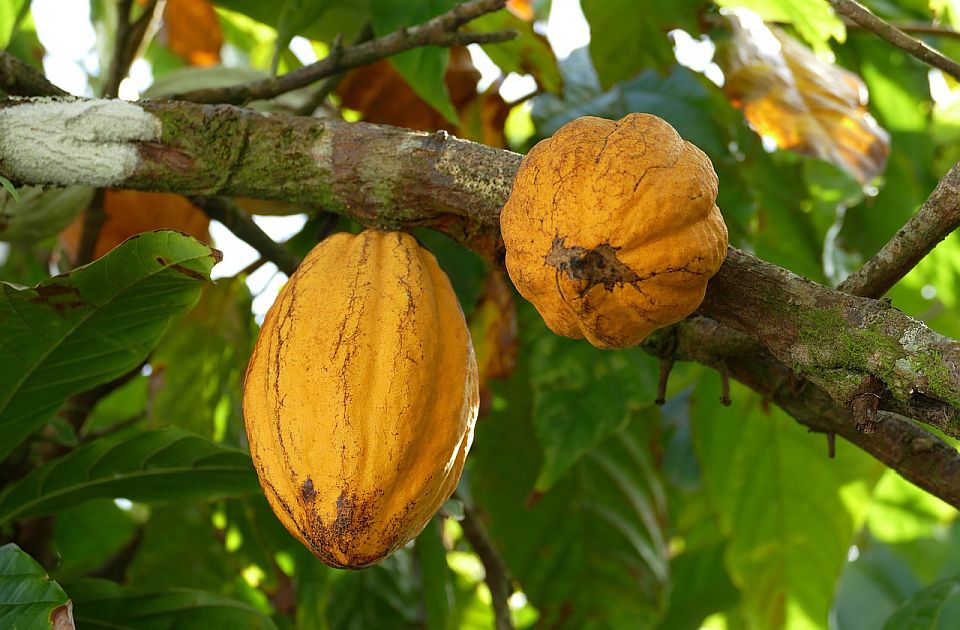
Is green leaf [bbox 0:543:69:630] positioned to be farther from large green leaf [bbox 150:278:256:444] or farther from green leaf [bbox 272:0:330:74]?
green leaf [bbox 272:0:330:74]

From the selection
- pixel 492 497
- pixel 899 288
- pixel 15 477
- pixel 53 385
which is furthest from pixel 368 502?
pixel 899 288

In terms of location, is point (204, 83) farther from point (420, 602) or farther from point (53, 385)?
point (420, 602)

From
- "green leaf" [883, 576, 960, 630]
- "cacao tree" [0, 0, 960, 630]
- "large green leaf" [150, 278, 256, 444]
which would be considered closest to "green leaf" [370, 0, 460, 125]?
"cacao tree" [0, 0, 960, 630]

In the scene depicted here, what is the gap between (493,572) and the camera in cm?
152

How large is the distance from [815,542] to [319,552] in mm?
1154

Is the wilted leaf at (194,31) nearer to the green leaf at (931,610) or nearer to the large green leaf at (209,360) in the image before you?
the large green leaf at (209,360)

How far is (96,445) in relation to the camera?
125 cm

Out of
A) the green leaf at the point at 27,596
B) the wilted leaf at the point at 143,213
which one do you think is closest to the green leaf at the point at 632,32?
the wilted leaf at the point at 143,213

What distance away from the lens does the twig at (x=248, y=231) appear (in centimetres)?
135

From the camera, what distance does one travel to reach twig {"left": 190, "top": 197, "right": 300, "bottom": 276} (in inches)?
53.0

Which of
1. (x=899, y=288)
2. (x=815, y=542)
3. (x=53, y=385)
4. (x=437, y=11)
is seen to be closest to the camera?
(x=53, y=385)

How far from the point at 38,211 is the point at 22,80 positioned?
24 cm

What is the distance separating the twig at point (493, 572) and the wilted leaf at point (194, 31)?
142 cm

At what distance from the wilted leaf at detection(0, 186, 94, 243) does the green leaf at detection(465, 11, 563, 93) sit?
0.64 meters
